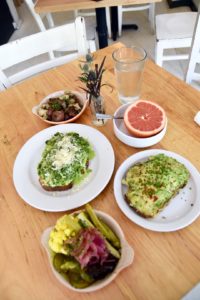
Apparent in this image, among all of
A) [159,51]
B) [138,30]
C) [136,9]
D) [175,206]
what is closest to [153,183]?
[175,206]

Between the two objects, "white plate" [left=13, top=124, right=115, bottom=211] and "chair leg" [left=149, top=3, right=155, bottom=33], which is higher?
"white plate" [left=13, top=124, right=115, bottom=211]

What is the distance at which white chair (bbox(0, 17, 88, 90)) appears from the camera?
1.19m

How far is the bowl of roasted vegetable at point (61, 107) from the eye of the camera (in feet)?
3.04

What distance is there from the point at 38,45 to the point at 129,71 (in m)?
0.57

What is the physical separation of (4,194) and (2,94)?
508 mm

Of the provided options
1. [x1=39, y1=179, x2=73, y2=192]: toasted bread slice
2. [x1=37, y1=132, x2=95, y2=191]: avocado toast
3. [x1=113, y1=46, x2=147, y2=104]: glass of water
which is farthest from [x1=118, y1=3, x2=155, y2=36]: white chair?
[x1=39, y1=179, x2=73, y2=192]: toasted bread slice

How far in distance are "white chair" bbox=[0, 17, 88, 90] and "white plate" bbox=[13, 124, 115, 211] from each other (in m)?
0.52

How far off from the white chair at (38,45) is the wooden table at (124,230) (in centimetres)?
27

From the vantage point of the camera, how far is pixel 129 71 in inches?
36.4

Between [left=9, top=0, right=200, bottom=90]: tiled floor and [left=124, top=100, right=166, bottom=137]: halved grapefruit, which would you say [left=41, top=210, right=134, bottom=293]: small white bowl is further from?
[left=9, top=0, right=200, bottom=90]: tiled floor

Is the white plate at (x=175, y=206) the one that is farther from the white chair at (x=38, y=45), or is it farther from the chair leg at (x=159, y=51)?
the chair leg at (x=159, y=51)

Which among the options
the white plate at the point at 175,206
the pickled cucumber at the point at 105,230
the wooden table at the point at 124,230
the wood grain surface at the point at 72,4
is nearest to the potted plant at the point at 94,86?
the wooden table at the point at 124,230

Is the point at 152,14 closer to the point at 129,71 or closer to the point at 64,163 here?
the point at 129,71

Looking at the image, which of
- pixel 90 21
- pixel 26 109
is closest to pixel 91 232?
pixel 26 109
